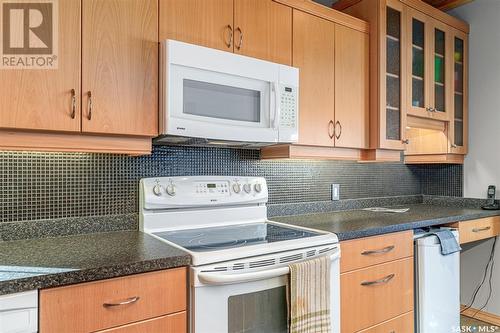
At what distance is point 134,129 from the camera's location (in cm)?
155

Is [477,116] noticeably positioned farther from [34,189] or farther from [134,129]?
[34,189]

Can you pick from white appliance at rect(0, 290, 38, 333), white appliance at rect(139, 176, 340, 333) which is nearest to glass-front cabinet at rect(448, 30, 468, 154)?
white appliance at rect(139, 176, 340, 333)

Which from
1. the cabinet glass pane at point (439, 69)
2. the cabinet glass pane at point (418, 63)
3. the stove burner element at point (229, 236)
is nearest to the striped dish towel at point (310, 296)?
the stove burner element at point (229, 236)

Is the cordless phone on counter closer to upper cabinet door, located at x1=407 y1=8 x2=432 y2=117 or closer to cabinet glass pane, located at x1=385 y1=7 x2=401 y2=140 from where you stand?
upper cabinet door, located at x1=407 y1=8 x2=432 y2=117

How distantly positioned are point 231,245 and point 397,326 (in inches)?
48.7

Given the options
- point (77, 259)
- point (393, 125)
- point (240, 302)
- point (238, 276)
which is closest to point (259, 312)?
point (240, 302)

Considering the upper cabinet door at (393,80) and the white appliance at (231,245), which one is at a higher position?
the upper cabinet door at (393,80)

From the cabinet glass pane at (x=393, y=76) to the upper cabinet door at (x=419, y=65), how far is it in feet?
0.45

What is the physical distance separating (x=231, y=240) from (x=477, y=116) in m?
2.51

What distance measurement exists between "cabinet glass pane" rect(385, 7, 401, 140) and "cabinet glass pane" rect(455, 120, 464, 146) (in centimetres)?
79

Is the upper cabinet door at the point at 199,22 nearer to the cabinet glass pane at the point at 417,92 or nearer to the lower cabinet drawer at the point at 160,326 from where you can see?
the lower cabinet drawer at the point at 160,326

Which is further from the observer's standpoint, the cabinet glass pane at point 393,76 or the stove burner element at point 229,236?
the cabinet glass pane at point 393,76

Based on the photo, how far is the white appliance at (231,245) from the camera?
4.45 ft

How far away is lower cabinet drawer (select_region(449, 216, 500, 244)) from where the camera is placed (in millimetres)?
2443
